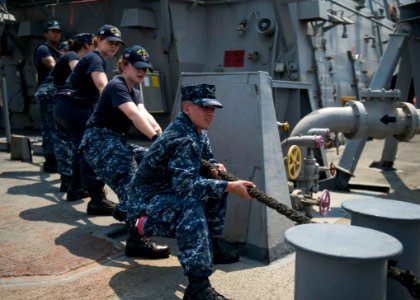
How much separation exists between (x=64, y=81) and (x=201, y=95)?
8.62 feet

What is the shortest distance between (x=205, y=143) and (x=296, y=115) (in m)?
4.46

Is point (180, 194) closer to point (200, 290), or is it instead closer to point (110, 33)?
point (200, 290)

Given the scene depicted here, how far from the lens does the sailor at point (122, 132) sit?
292cm

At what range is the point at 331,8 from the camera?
8555 mm

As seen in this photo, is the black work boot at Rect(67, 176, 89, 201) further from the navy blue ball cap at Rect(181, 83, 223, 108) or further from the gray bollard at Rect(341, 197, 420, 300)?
the gray bollard at Rect(341, 197, 420, 300)

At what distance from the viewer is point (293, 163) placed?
359cm

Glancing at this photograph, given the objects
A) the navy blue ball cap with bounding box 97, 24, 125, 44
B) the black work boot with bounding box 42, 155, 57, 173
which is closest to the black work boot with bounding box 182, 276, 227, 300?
the navy blue ball cap with bounding box 97, 24, 125, 44

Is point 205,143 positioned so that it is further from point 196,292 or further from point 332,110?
point 332,110

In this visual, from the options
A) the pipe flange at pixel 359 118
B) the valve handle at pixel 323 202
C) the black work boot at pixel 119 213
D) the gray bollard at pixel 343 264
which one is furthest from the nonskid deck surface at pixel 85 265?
the pipe flange at pixel 359 118

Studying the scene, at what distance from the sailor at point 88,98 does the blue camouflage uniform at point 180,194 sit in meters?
1.22

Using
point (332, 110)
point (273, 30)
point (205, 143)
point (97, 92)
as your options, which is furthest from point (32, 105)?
point (205, 143)

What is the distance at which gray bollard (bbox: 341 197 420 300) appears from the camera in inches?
79.0

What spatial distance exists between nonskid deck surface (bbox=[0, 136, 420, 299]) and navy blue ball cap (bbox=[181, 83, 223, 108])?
104 cm

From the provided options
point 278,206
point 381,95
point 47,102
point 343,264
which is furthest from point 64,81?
point 343,264
